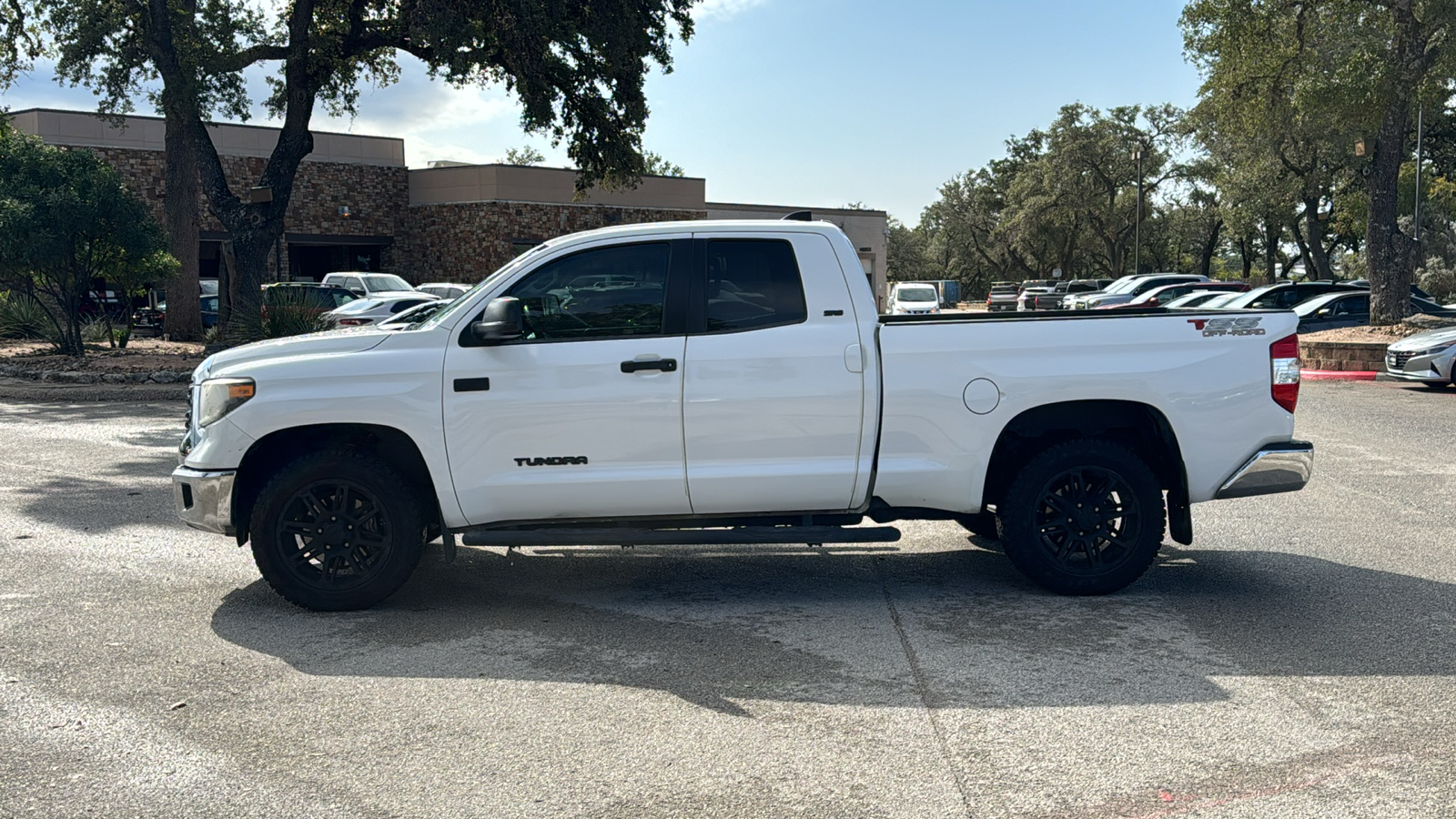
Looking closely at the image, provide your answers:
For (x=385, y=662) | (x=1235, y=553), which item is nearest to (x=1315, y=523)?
(x=1235, y=553)

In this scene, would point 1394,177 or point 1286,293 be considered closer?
point 1394,177

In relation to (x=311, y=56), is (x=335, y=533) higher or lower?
lower

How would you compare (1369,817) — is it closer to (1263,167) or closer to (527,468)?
(527,468)

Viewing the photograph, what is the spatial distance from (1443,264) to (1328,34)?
3606 cm

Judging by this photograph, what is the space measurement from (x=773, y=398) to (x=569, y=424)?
3.43 feet

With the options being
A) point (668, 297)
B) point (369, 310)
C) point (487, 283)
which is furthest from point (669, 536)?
point (369, 310)

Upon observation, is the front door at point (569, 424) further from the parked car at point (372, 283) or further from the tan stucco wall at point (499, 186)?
the tan stucco wall at point (499, 186)

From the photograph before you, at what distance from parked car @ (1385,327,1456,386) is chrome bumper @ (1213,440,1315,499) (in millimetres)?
13205

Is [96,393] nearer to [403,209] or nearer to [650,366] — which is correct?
[650,366]

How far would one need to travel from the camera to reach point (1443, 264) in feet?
177

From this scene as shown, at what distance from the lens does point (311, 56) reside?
21500mm

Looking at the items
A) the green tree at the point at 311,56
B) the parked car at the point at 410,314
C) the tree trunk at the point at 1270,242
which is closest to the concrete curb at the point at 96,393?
the green tree at the point at 311,56

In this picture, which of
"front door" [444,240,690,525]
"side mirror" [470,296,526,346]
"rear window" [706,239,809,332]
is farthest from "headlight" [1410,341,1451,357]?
"side mirror" [470,296,526,346]

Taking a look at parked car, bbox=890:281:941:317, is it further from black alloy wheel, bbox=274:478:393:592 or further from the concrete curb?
black alloy wheel, bbox=274:478:393:592
